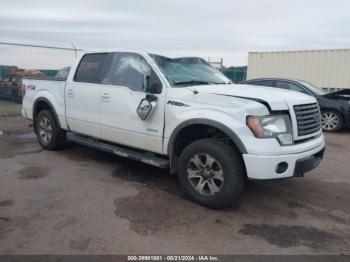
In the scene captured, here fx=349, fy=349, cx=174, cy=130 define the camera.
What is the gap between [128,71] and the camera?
5090 millimetres

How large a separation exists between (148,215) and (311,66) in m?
13.0

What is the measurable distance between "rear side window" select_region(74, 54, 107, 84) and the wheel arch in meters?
1.81

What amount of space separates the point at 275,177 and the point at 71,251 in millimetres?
2186

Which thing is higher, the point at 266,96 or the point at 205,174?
the point at 266,96

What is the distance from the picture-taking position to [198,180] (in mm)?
4246

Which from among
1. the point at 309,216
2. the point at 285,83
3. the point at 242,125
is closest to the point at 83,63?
the point at 242,125

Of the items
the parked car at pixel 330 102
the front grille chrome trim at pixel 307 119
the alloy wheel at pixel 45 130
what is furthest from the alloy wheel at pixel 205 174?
the parked car at pixel 330 102

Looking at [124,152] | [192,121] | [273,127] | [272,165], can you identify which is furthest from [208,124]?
[124,152]

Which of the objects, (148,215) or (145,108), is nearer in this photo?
(148,215)

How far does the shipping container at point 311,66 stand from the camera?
14.0m

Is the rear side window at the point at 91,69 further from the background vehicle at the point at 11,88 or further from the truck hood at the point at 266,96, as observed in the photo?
the background vehicle at the point at 11,88

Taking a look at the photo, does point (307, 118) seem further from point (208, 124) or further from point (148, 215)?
point (148, 215)

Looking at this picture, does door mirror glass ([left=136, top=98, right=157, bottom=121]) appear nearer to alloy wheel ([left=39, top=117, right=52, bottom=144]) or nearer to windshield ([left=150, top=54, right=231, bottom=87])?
windshield ([left=150, top=54, right=231, bottom=87])

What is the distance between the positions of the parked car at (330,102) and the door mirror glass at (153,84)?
6157mm
